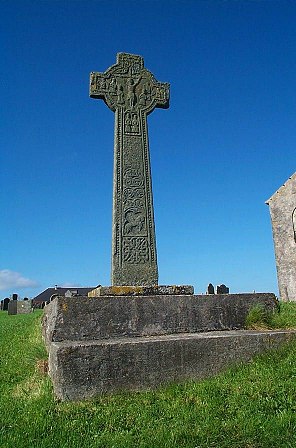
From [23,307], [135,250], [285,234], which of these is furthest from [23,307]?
[135,250]

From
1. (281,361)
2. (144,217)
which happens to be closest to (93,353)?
(281,361)

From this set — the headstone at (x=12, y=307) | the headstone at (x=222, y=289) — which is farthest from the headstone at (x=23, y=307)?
the headstone at (x=222, y=289)

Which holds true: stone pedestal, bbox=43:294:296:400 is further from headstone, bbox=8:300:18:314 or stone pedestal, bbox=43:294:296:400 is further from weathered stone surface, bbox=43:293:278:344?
Result: headstone, bbox=8:300:18:314

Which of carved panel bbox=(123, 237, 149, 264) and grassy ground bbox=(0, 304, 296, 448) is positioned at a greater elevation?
carved panel bbox=(123, 237, 149, 264)

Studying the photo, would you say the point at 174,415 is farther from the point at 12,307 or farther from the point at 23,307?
the point at 12,307

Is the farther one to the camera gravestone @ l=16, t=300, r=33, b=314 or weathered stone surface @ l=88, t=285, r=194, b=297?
gravestone @ l=16, t=300, r=33, b=314

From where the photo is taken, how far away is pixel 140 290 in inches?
200

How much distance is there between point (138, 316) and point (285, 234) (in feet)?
55.2

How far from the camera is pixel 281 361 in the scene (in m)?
3.92

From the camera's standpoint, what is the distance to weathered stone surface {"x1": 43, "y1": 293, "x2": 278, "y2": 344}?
416cm

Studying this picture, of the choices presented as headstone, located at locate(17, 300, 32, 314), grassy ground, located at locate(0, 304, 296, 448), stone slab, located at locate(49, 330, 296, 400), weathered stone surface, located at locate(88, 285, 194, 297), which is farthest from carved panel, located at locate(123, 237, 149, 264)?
headstone, located at locate(17, 300, 32, 314)

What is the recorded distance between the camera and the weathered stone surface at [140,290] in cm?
500

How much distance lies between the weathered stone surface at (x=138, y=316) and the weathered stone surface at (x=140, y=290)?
22.9 inches

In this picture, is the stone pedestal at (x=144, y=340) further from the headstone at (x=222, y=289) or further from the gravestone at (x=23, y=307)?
the gravestone at (x=23, y=307)
